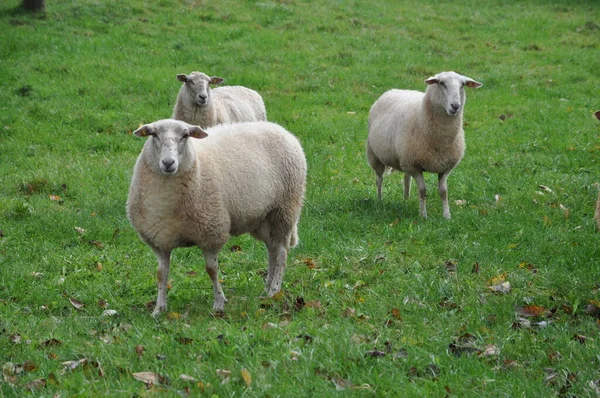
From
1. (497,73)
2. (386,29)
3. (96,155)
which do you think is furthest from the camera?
(386,29)

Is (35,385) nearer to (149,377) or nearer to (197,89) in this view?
(149,377)

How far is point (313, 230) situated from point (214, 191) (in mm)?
2080

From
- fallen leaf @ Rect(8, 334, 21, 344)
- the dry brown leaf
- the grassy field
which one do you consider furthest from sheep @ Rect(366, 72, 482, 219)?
fallen leaf @ Rect(8, 334, 21, 344)

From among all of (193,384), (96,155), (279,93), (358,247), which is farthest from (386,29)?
(193,384)

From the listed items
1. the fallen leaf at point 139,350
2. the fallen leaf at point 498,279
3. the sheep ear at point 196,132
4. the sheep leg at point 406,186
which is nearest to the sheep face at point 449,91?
the sheep leg at point 406,186

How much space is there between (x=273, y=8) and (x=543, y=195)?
12141 millimetres

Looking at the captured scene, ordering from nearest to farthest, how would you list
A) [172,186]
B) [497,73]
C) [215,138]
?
1. [172,186]
2. [215,138]
3. [497,73]

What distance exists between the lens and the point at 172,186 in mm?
5836

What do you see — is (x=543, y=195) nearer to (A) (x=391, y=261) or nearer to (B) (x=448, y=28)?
(A) (x=391, y=261)

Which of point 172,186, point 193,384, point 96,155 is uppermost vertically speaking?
point 172,186

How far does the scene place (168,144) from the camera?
568 centimetres

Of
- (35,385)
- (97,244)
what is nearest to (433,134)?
(97,244)

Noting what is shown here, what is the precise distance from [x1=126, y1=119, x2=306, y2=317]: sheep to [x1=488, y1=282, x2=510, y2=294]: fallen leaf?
175cm

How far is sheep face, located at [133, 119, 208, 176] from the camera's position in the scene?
5.62 meters
